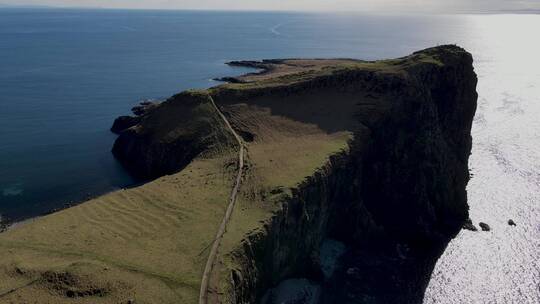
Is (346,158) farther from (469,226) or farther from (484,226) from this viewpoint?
(484,226)

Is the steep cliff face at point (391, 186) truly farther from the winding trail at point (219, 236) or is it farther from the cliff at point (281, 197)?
the winding trail at point (219, 236)

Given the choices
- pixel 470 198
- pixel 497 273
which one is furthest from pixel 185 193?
pixel 470 198

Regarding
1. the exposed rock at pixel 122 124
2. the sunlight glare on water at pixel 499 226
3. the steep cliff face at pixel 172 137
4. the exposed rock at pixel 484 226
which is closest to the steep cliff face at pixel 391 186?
the exposed rock at pixel 484 226

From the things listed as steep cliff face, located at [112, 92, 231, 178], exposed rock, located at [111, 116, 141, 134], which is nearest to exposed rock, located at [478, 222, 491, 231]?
steep cliff face, located at [112, 92, 231, 178]

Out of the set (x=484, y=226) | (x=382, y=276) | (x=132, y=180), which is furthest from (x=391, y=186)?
(x=132, y=180)

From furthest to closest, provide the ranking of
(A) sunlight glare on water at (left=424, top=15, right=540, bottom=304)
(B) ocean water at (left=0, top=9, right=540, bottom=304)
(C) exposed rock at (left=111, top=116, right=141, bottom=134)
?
1. (C) exposed rock at (left=111, top=116, right=141, bottom=134)
2. (B) ocean water at (left=0, top=9, right=540, bottom=304)
3. (A) sunlight glare on water at (left=424, top=15, right=540, bottom=304)

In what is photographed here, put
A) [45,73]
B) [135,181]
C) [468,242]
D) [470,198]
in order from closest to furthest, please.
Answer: [468,242] < [135,181] < [470,198] < [45,73]

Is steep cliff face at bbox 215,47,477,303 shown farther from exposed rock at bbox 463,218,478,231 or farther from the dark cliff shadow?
exposed rock at bbox 463,218,478,231

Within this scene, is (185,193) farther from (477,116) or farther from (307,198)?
(477,116)
